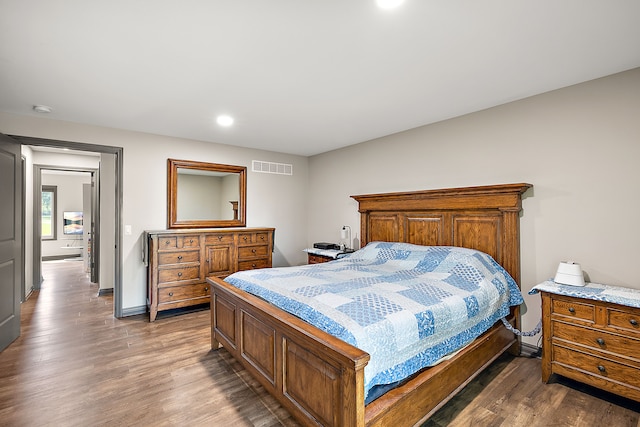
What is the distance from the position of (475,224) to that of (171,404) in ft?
10.3

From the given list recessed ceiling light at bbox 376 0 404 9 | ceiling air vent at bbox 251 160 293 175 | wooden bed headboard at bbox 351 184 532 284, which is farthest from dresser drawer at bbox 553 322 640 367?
ceiling air vent at bbox 251 160 293 175

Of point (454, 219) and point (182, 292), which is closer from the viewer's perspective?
point (454, 219)

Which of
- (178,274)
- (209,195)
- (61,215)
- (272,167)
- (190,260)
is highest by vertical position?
(272,167)

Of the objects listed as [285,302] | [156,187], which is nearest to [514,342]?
[285,302]

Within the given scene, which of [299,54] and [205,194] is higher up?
[299,54]

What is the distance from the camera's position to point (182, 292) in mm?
3896

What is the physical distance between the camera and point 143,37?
1.87m

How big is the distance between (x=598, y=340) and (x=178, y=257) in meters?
4.14

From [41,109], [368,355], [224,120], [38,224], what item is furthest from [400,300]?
[38,224]

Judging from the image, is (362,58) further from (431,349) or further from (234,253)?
(234,253)

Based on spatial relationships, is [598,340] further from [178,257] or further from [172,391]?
[178,257]

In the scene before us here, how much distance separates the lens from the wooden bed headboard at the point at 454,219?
290cm

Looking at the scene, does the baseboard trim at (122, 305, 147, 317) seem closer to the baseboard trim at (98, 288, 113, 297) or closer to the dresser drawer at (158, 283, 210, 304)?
the dresser drawer at (158, 283, 210, 304)

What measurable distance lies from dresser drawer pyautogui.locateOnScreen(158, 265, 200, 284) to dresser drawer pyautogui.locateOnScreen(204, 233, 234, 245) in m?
0.36
